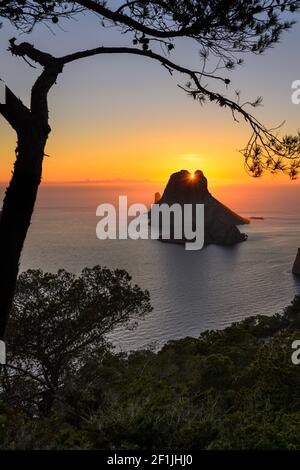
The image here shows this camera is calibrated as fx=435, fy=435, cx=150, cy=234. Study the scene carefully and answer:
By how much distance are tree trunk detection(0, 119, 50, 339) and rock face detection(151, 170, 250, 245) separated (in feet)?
369

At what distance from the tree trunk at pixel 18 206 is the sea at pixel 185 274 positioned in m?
29.6

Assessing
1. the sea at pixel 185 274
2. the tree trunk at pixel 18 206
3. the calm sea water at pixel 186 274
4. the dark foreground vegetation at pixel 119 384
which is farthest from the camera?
the calm sea water at pixel 186 274

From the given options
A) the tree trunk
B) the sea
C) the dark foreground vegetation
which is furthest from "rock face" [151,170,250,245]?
the tree trunk

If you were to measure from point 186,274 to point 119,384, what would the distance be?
202 feet

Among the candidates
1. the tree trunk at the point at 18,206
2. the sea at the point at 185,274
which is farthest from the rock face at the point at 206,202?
the tree trunk at the point at 18,206

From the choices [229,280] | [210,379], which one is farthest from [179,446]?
[229,280]

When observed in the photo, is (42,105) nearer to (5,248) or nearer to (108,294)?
(5,248)

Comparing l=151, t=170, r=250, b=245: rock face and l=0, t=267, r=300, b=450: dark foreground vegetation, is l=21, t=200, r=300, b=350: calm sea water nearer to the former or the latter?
l=151, t=170, r=250, b=245: rock face

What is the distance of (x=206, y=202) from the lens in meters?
148

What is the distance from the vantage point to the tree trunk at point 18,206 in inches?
171

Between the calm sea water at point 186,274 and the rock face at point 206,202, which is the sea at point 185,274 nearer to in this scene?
the calm sea water at point 186,274

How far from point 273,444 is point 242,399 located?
3749mm

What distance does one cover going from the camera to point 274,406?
731 centimetres

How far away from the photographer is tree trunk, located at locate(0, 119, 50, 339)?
Result: 4.34 metres
